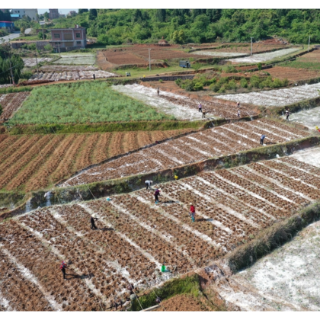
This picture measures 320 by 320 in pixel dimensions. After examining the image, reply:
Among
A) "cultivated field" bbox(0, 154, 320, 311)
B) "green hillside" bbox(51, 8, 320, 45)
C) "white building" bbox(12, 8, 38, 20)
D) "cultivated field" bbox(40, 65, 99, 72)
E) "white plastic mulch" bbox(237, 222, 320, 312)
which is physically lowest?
"white plastic mulch" bbox(237, 222, 320, 312)

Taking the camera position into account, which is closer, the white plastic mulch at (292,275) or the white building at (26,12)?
the white plastic mulch at (292,275)

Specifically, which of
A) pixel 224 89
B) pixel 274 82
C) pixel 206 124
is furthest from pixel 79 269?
pixel 274 82

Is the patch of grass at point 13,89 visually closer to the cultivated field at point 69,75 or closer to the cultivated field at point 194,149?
the cultivated field at point 69,75

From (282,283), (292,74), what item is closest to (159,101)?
(292,74)

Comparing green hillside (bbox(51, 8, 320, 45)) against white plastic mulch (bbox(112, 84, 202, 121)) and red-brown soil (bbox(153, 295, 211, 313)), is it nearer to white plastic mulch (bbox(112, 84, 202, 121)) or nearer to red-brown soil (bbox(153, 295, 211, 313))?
white plastic mulch (bbox(112, 84, 202, 121))

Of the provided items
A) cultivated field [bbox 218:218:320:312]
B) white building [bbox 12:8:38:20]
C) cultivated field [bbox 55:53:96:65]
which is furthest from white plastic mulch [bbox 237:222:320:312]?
white building [bbox 12:8:38:20]

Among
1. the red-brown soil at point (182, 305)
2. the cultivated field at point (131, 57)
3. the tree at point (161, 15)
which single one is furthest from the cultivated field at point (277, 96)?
the tree at point (161, 15)

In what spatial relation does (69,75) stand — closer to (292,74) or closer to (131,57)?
(131,57)
